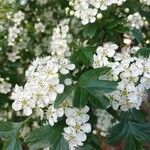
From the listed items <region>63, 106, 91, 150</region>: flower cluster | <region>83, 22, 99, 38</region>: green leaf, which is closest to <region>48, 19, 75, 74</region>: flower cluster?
<region>83, 22, 99, 38</region>: green leaf

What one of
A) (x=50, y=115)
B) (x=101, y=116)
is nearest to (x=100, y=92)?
(x=50, y=115)

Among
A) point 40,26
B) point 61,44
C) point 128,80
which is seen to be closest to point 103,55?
point 128,80

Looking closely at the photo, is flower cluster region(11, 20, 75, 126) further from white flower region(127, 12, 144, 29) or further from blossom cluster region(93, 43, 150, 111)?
white flower region(127, 12, 144, 29)

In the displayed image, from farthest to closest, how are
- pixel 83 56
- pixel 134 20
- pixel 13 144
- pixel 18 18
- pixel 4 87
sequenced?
pixel 18 18
pixel 4 87
pixel 134 20
pixel 83 56
pixel 13 144

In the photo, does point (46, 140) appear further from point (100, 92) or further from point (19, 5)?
point (19, 5)

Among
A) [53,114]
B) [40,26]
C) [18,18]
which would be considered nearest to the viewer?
[53,114]

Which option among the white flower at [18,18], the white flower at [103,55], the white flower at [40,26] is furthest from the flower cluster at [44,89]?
the white flower at [40,26]

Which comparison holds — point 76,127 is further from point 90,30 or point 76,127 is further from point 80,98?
point 90,30
